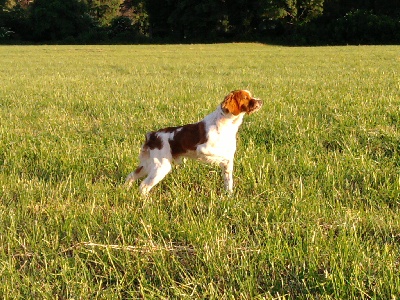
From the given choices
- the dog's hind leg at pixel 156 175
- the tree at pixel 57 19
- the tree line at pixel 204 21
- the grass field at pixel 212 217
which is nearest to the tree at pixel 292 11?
the tree line at pixel 204 21

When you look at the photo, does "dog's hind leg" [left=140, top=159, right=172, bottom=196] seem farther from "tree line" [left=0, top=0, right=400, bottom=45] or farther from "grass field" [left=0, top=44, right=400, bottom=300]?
"tree line" [left=0, top=0, right=400, bottom=45]

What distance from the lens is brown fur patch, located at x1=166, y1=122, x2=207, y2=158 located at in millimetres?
3516

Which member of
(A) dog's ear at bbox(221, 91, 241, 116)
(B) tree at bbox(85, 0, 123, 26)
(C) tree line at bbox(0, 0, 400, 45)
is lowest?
(A) dog's ear at bbox(221, 91, 241, 116)

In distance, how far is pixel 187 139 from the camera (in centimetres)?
356

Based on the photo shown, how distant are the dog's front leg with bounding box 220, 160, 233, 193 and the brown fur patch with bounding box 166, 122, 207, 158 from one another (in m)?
0.30

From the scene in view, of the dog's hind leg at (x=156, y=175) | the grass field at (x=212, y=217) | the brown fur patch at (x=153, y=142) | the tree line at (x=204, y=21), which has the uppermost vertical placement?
the tree line at (x=204, y=21)

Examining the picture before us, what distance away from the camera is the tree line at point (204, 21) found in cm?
4709

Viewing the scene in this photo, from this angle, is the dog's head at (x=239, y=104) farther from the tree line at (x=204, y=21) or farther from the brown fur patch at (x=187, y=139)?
the tree line at (x=204, y=21)

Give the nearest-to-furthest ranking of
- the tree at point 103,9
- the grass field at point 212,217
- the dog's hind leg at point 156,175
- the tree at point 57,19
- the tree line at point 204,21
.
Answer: the grass field at point 212,217, the dog's hind leg at point 156,175, the tree line at point 204,21, the tree at point 57,19, the tree at point 103,9

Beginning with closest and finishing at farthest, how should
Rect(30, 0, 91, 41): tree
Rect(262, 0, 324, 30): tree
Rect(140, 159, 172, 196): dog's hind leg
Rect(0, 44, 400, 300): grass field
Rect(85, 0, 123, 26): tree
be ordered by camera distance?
Rect(0, 44, 400, 300): grass field < Rect(140, 159, 172, 196): dog's hind leg < Rect(262, 0, 324, 30): tree < Rect(30, 0, 91, 41): tree < Rect(85, 0, 123, 26): tree

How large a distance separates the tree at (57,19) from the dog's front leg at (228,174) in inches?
2442

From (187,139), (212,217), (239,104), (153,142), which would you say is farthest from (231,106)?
(212,217)

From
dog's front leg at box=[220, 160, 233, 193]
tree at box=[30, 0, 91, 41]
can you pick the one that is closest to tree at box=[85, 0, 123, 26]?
tree at box=[30, 0, 91, 41]

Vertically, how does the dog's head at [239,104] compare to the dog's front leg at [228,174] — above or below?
above
